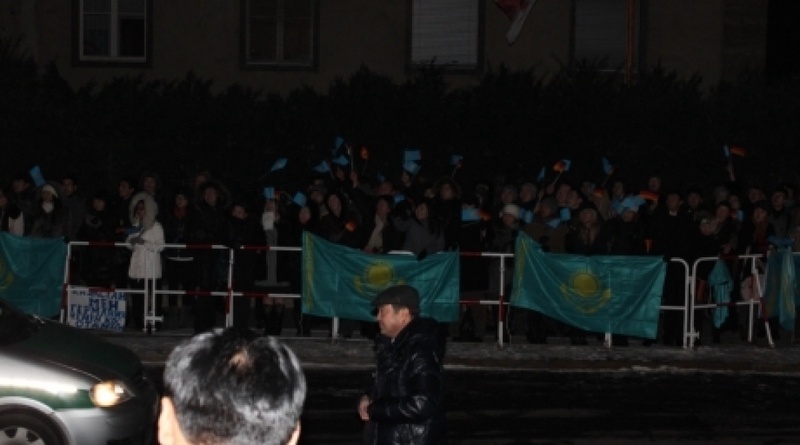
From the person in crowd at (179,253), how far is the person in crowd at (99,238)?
25.7 inches

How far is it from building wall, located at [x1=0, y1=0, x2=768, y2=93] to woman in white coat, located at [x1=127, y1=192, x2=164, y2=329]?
30.0 ft

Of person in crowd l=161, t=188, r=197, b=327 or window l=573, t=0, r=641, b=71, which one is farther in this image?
window l=573, t=0, r=641, b=71

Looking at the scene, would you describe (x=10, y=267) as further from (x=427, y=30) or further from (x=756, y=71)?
(x=756, y=71)

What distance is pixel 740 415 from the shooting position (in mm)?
13820

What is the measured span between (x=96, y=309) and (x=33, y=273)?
0.81 m

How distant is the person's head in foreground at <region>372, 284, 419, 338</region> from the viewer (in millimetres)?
7863

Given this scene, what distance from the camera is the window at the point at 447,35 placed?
90.5 feet

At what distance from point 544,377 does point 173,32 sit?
44.8 feet

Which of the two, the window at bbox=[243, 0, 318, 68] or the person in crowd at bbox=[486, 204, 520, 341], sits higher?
the window at bbox=[243, 0, 318, 68]

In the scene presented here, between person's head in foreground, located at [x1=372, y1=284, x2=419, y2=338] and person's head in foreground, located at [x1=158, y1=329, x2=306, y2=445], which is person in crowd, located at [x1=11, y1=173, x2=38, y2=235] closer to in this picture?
person's head in foreground, located at [x1=372, y1=284, x2=419, y2=338]

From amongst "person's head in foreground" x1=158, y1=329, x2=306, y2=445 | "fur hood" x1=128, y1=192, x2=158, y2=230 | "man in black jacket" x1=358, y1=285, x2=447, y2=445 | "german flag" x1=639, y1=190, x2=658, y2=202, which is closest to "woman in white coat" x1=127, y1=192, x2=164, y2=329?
"fur hood" x1=128, y1=192, x2=158, y2=230

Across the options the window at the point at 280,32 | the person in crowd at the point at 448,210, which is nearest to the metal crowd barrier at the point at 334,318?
the person in crowd at the point at 448,210

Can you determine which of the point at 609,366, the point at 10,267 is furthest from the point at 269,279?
the point at 609,366

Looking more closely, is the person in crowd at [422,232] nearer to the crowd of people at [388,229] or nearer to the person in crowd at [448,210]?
the crowd of people at [388,229]
